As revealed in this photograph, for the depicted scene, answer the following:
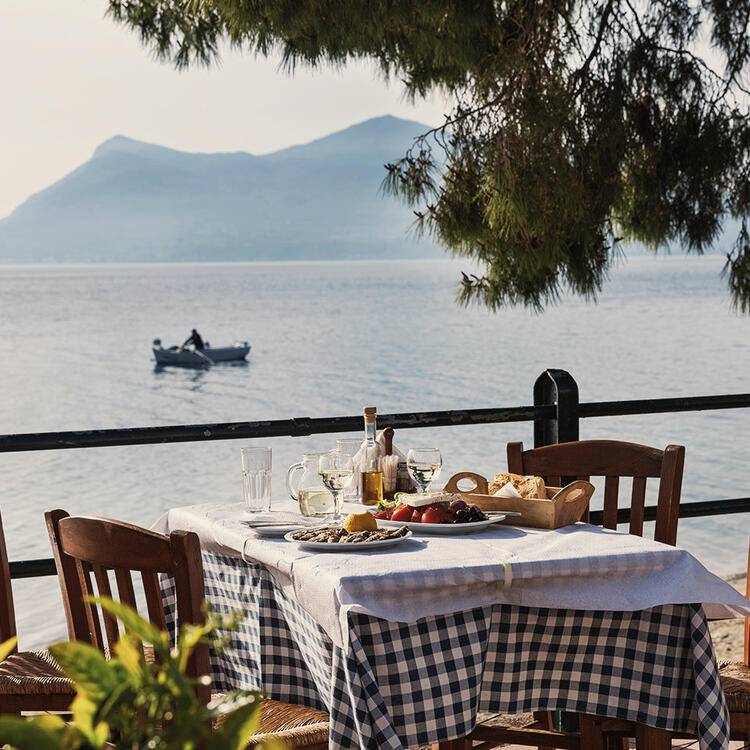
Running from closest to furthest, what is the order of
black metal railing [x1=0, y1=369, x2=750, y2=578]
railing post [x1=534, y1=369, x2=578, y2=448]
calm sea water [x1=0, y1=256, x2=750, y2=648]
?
black metal railing [x1=0, y1=369, x2=750, y2=578] < railing post [x1=534, y1=369, x2=578, y2=448] < calm sea water [x1=0, y1=256, x2=750, y2=648]

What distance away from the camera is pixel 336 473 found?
7.43 feet

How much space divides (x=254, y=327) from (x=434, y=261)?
80.1 meters

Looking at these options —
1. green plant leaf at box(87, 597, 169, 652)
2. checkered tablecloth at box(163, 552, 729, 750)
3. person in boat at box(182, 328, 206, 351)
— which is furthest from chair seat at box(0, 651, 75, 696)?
person in boat at box(182, 328, 206, 351)

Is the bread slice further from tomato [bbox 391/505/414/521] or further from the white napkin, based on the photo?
tomato [bbox 391/505/414/521]

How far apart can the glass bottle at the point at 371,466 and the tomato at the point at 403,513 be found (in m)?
0.22

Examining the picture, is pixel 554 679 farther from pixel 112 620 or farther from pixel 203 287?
pixel 203 287

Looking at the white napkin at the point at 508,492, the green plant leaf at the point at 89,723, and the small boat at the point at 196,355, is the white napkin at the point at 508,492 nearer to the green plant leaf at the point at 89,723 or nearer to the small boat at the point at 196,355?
the green plant leaf at the point at 89,723

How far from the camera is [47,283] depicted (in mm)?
81062

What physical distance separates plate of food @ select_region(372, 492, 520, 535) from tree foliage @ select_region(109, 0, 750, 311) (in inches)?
67.8

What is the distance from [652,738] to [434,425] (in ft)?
4.46

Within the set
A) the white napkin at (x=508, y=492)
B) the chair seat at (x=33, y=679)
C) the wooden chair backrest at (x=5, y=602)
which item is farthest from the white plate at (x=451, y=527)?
the wooden chair backrest at (x=5, y=602)

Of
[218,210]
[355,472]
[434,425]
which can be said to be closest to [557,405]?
[434,425]

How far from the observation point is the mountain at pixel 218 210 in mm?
103000

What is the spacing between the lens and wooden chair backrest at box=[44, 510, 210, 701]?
1.73 m
